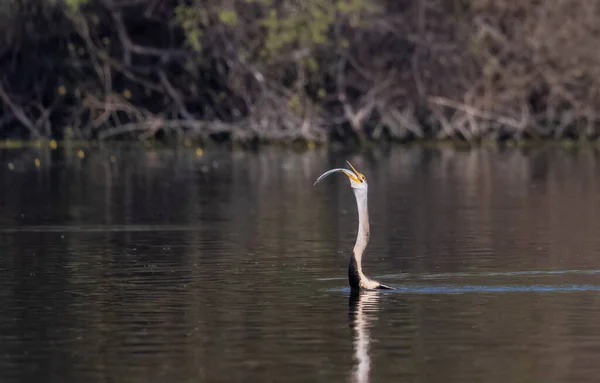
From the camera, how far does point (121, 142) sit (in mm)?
58375

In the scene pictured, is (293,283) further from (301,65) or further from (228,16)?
(301,65)

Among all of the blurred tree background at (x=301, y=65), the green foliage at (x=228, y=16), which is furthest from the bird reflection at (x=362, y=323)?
the blurred tree background at (x=301, y=65)

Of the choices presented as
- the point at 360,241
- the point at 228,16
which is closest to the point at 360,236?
the point at 360,241

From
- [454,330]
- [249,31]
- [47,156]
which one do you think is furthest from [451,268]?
[249,31]

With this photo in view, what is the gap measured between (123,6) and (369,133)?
9.11m

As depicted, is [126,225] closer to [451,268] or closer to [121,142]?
[451,268]

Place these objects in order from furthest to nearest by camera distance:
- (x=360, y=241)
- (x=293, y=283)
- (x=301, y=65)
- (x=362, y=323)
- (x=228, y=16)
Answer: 1. (x=301, y=65)
2. (x=228, y=16)
3. (x=293, y=283)
4. (x=360, y=241)
5. (x=362, y=323)

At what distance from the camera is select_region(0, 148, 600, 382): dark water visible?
13.3 metres

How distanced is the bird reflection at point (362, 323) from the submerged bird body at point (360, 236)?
0.28 ft

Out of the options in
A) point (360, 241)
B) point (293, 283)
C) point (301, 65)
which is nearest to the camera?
point (360, 241)

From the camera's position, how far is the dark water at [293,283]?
13.3m

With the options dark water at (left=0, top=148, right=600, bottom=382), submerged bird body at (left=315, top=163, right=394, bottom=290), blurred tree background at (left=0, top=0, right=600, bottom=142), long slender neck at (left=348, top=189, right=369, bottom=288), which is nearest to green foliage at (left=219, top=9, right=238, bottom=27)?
blurred tree background at (left=0, top=0, right=600, bottom=142)

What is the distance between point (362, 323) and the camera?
15.4 metres

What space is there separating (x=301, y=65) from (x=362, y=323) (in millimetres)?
39328
